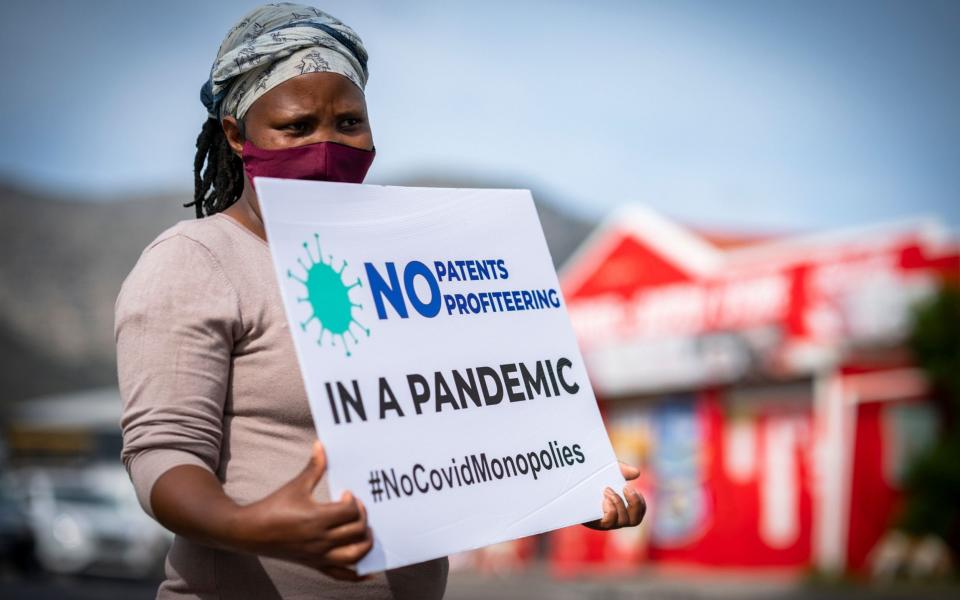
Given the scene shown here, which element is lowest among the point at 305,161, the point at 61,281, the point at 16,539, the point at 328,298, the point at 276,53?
the point at 61,281

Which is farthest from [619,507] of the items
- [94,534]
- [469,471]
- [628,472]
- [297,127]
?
[94,534]

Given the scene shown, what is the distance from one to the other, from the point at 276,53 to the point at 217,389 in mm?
534

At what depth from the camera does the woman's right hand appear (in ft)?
4.72

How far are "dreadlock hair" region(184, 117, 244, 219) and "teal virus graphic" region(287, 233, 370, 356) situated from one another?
48 centimetres

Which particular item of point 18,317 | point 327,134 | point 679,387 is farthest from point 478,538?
point 18,317

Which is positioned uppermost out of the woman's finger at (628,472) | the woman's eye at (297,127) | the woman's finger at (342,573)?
the woman's eye at (297,127)

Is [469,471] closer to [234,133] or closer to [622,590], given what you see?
[234,133]

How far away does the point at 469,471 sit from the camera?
1.73 m

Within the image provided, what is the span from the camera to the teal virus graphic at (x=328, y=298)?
1629 millimetres

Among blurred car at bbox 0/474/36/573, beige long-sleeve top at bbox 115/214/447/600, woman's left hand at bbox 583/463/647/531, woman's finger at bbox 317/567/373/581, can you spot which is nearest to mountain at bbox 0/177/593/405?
blurred car at bbox 0/474/36/573

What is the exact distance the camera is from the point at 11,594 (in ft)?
38.0

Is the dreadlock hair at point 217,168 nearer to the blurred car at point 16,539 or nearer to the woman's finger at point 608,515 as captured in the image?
the woman's finger at point 608,515

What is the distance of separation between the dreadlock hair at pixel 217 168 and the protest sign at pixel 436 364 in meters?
0.40

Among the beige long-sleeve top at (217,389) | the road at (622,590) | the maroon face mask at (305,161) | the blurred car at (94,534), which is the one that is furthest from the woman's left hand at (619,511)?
the blurred car at (94,534)
